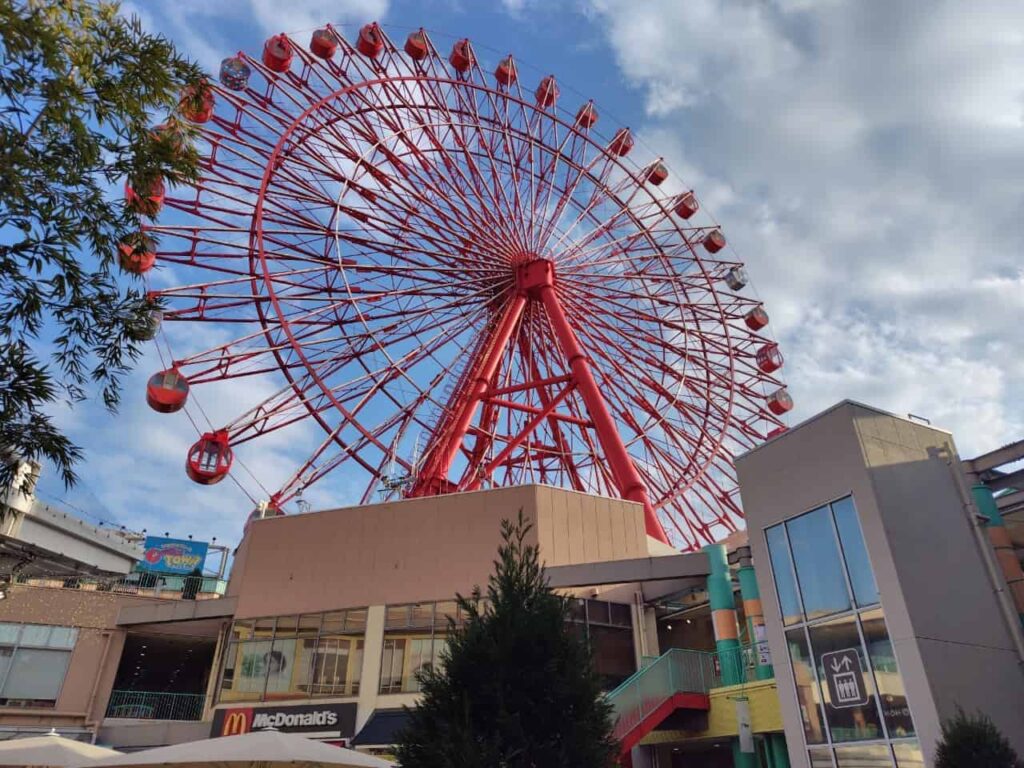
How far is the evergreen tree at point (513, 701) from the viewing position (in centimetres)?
546

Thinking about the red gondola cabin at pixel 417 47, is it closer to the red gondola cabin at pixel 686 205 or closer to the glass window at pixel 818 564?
the red gondola cabin at pixel 686 205

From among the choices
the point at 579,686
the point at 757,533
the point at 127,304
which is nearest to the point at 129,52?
the point at 127,304

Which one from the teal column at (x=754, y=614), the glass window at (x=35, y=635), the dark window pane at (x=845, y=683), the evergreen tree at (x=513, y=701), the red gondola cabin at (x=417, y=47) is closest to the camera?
the evergreen tree at (x=513, y=701)

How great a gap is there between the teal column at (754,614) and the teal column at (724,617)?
560mm

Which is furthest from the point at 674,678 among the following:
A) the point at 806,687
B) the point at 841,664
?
the point at 841,664

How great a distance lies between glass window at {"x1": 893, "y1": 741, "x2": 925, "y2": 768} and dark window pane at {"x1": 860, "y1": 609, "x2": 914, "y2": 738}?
117mm

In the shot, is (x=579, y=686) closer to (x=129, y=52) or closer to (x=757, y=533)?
(x=129, y=52)

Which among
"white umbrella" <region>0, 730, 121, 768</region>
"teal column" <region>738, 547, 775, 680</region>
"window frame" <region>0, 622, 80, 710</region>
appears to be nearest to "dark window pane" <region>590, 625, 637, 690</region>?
"teal column" <region>738, 547, 775, 680</region>

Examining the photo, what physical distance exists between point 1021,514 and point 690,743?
785cm

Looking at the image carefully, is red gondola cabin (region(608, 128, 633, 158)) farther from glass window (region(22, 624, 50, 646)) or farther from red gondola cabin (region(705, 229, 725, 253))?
glass window (region(22, 624, 50, 646))

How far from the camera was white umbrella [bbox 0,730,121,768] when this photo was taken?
1068 centimetres

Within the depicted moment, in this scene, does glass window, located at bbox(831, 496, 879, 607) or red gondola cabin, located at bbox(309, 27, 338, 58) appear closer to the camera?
glass window, located at bbox(831, 496, 879, 607)

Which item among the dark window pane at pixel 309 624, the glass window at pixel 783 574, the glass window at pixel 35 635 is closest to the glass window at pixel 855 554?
the glass window at pixel 783 574

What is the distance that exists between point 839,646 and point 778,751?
10.4 ft
